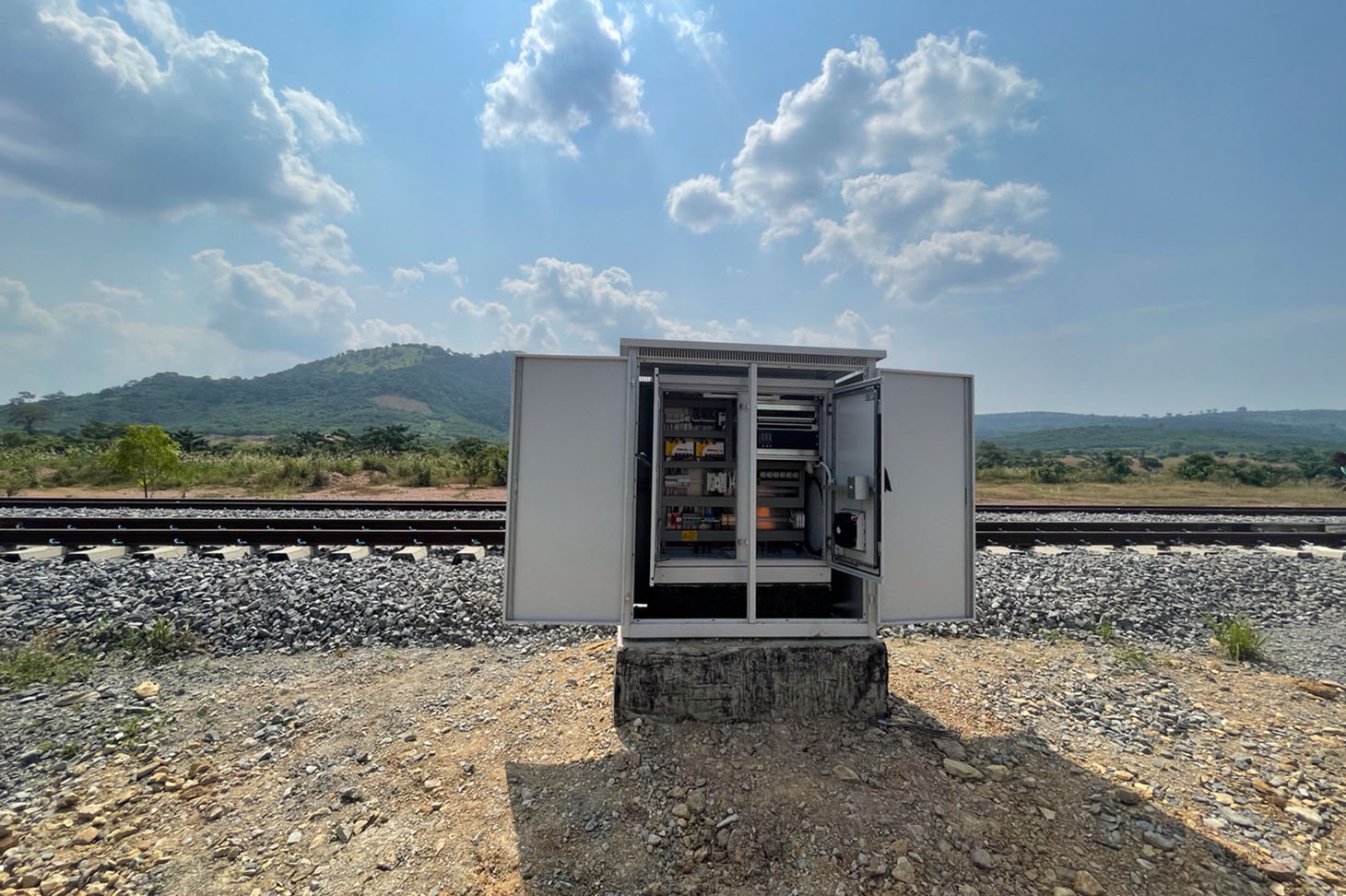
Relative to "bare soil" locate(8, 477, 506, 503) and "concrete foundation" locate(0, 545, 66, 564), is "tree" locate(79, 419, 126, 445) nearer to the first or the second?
"bare soil" locate(8, 477, 506, 503)

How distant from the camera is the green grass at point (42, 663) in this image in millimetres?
4492

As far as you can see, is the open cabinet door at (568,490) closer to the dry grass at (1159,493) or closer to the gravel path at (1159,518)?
the gravel path at (1159,518)

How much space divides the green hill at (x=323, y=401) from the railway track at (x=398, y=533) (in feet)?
250

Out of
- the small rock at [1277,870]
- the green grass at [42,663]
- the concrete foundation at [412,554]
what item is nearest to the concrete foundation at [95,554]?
the green grass at [42,663]

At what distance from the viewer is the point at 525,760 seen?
3.71 m

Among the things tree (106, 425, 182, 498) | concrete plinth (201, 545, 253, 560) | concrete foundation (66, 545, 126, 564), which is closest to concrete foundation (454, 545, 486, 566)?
concrete plinth (201, 545, 253, 560)

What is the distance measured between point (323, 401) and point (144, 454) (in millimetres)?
125203

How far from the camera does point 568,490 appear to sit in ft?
13.6

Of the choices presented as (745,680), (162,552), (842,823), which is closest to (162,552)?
(162,552)

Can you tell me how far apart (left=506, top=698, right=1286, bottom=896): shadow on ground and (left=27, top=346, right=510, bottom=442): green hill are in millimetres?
84634

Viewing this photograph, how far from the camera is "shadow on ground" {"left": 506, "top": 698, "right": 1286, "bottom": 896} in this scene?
109 inches

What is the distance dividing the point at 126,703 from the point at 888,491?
244 inches

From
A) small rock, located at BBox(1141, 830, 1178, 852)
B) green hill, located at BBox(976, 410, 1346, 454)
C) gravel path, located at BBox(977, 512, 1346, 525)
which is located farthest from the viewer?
green hill, located at BBox(976, 410, 1346, 454)

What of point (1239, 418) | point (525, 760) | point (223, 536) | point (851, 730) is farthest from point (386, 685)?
point (1239, 418)
